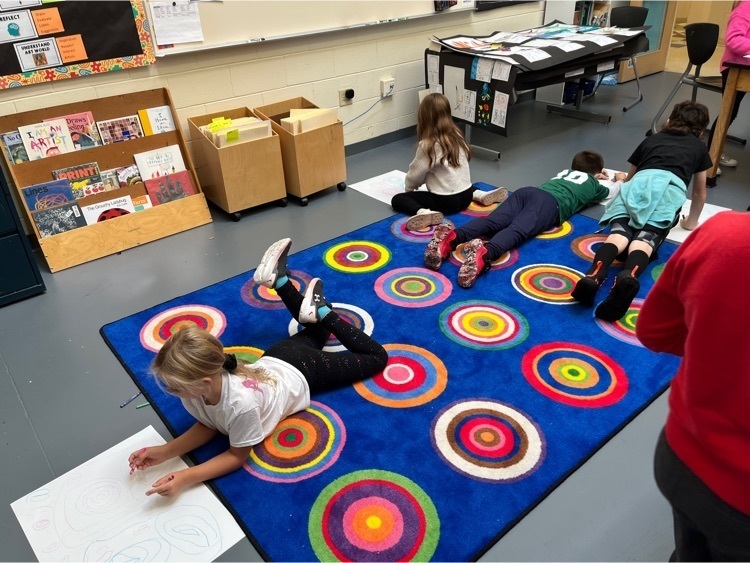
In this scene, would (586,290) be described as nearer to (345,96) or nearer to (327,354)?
(327,354)

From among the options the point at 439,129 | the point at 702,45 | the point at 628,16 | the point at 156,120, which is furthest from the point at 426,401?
the point at 628,16

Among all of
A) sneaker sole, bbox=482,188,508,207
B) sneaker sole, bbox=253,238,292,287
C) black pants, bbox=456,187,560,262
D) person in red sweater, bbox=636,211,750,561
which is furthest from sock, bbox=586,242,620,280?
person in red sweater, bbox=636,211,750,561

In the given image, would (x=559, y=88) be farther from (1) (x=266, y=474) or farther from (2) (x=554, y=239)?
(1) (x=266, y=474)

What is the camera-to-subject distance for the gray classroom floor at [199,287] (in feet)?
4.76

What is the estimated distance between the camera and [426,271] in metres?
2.56

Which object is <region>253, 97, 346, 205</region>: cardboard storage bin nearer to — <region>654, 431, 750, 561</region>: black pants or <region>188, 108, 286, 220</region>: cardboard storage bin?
<region>188, 108, 286, 220</region>: cardboard storage bin

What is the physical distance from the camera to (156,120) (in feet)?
9.69

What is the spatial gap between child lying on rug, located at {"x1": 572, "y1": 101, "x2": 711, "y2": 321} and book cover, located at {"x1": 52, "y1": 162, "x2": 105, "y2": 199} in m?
2.28

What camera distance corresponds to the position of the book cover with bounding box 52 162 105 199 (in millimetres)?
2729

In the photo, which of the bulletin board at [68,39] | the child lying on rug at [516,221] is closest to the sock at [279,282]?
the child lying on rug at [516,221]

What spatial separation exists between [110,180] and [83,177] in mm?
123

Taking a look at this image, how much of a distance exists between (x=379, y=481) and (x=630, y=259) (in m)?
1.45

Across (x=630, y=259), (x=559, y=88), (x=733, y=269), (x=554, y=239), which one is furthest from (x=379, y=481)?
(x=559, y=88)

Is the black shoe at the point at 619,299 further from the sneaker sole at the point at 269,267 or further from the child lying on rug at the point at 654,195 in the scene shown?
the sneaker sole at the point at 269,267
